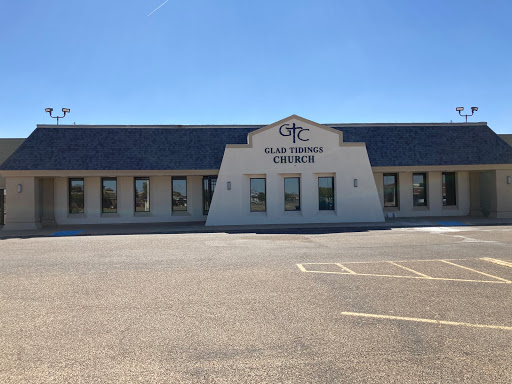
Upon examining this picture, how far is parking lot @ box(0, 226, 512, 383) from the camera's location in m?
3.98

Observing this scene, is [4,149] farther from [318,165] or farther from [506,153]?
[506,153]

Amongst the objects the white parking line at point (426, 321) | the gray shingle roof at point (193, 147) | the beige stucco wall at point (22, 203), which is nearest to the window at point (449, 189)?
the gray shingle roof at point (193, 147)

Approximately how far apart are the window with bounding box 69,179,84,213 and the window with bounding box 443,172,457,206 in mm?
22364

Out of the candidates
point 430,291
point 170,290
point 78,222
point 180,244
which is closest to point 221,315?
point 170,290

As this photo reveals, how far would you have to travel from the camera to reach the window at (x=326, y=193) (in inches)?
862

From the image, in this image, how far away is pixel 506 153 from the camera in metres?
22.8

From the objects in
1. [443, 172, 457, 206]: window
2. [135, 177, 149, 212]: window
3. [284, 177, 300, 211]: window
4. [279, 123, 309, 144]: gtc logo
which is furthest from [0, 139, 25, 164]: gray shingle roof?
[443, 172, 457, 206]: window

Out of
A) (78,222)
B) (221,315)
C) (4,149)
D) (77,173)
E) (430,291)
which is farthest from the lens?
(4,149)

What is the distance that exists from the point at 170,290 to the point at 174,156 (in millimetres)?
15535

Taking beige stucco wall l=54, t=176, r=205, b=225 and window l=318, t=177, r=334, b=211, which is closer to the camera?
window l=318, t=177, r=334, b=211

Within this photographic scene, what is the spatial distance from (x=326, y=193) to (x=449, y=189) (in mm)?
8685

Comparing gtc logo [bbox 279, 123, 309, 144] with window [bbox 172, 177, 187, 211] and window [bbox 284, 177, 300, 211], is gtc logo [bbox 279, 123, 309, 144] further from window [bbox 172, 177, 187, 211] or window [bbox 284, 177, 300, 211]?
window [bbox 172, 177, 187, 211]

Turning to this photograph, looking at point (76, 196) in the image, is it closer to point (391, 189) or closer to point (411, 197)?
point (391, 189)

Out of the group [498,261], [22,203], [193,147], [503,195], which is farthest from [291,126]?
[22,203]
